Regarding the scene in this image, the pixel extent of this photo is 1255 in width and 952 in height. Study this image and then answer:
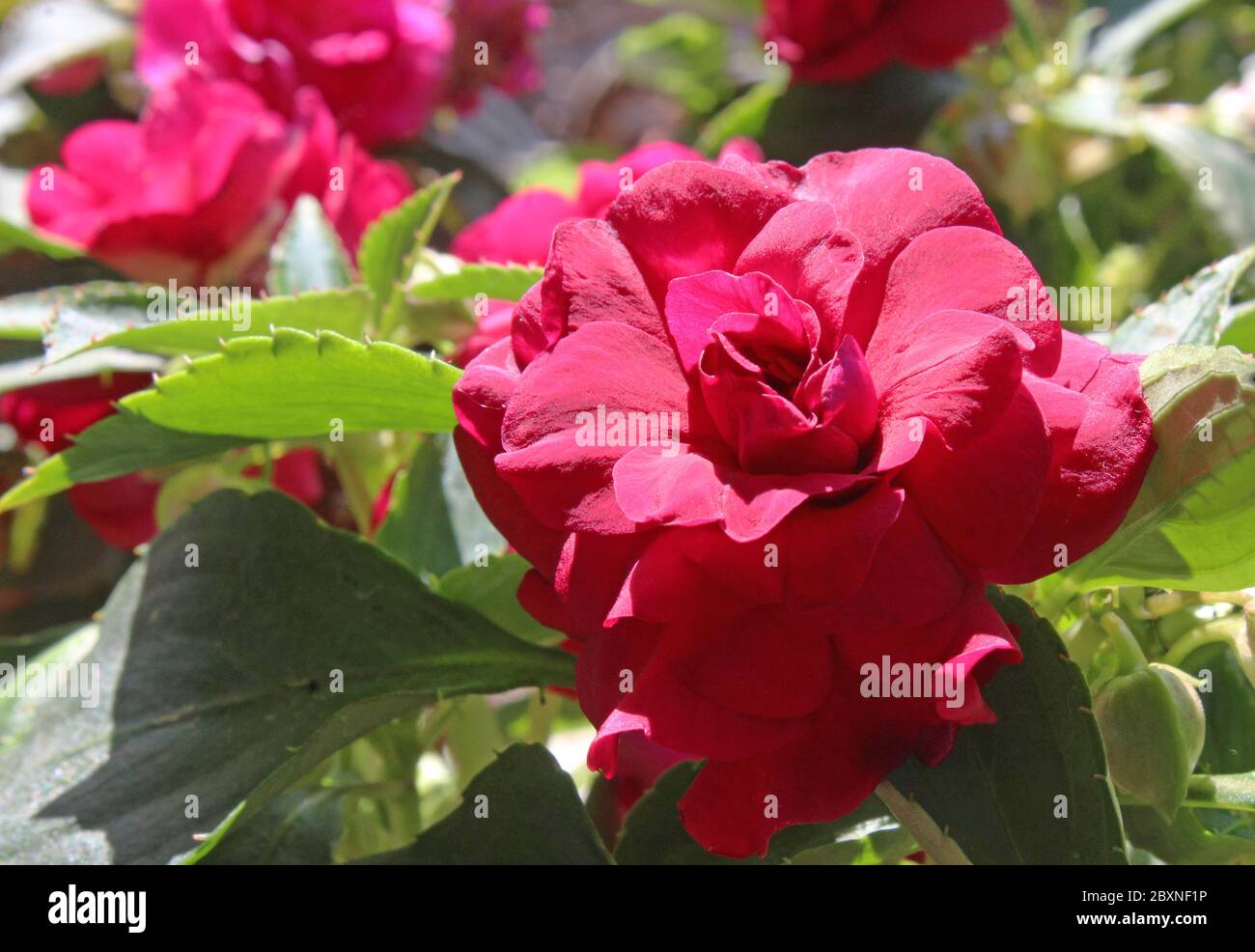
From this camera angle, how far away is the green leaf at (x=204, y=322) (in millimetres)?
388

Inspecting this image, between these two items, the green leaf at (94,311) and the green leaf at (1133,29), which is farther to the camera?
the green leaf at (1133,29)

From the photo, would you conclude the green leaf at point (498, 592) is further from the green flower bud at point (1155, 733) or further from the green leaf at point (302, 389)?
the green flower bud at point (1155, 733)

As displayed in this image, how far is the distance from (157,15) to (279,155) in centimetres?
17

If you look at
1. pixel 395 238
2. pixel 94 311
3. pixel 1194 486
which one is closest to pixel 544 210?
pixel 395 238

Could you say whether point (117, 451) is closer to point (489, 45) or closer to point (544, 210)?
point (544, 210)

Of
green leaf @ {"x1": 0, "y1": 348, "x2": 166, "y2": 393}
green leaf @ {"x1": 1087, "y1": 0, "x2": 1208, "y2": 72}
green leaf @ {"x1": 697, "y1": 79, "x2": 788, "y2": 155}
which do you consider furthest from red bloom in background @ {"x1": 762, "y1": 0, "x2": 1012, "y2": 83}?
green leaf @ {"x1": 0, "y1": 348, "x2": 166, "y2": 393}

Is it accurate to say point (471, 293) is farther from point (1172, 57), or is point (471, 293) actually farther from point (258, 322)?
point (1172, 57)

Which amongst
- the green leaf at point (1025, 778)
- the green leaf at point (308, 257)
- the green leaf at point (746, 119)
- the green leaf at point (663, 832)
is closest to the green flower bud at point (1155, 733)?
the green leaf at point (1025, 778)

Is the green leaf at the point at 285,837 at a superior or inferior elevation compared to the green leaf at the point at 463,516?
inferior

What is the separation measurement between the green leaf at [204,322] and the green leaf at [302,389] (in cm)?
3

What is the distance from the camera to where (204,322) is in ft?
1.27

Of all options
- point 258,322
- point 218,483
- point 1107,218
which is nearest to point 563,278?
point 258,322

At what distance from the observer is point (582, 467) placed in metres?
0.27
